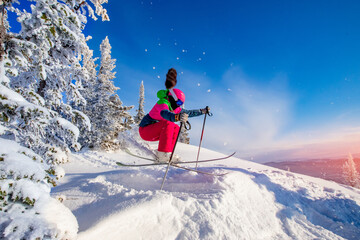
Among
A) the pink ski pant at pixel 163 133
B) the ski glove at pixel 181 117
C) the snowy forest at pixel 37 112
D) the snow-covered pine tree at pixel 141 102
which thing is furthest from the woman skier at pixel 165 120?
the snow-covered pine tree at pixel 141 102

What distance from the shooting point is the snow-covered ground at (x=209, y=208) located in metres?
2.48

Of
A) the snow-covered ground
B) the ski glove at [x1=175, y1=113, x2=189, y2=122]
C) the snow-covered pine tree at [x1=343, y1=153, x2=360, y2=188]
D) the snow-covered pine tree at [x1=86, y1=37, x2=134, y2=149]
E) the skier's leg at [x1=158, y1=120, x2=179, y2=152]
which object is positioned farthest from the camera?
the snow-covered pine tree at [x1=343, y1=153, x2=360, y2=188]

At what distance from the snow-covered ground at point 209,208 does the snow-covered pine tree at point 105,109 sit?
47.7ft

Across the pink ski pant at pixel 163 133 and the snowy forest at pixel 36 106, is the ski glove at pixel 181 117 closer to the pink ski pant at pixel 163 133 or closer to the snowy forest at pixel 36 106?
the pink ski pant at pixel 163 133

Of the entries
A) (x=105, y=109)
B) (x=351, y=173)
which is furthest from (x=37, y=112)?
(x=351, y=173)

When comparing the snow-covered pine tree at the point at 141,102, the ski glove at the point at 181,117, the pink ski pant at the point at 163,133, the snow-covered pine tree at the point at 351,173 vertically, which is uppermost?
the snow-covered pine tree at the point at 141,102

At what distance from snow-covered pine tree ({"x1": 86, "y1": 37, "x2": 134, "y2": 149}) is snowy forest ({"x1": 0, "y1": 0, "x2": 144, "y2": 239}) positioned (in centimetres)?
1185

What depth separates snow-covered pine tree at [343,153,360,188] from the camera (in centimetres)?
3043

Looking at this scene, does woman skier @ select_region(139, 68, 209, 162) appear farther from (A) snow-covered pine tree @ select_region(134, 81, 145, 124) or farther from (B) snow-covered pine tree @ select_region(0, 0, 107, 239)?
(A) snow-covered pine tree @ select_region(134, 81, 145, 124)

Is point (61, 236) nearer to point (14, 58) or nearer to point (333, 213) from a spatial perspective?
point (14, 58)

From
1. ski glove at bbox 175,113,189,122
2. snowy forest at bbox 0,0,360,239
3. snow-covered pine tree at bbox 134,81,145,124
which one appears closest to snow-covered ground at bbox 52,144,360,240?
snowy forest at bbox 0,0,360,239

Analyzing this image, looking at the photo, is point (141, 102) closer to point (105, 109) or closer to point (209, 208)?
point (105, 109)

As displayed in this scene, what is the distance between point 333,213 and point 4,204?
6.00 metres

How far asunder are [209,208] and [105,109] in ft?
57.7
